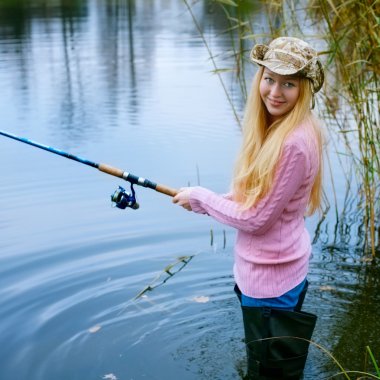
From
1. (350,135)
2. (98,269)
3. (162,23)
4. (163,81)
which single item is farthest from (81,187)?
(162,23)

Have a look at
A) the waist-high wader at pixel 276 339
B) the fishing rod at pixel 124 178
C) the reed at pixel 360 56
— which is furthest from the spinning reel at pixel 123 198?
the reed at pixel 360 56

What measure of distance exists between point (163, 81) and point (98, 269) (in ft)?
25.9

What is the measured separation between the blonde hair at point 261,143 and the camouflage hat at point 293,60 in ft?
0.16

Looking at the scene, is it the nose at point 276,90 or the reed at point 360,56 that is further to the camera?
the reed at point 360,56

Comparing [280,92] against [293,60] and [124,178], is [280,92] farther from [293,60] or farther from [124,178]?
[124,178]

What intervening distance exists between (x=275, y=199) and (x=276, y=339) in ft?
1.94

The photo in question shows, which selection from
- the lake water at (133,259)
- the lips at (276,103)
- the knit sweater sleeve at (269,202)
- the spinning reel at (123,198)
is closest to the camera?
the knit sweater sleeve at (269,202)

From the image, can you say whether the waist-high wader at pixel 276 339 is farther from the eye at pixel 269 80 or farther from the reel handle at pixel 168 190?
the eye at pixel 269 80

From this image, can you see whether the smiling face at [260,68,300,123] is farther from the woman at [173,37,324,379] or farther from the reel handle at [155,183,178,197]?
the reel handle at [155,183,178,197]

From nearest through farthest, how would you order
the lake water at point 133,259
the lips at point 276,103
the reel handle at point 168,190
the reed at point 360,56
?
1. the lips at point 276,103
2. the reel handle at point 168,190
3. the lake water at point 133,259
4. the reed at point 360,56

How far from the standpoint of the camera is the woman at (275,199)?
273 cm

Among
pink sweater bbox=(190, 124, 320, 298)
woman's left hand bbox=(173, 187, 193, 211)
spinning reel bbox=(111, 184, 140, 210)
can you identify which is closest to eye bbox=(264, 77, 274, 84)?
pink sweater bbox=(190, 124, 320, 298)

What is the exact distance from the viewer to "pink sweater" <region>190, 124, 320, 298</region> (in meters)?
2.71

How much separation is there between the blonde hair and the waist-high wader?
0.46m
